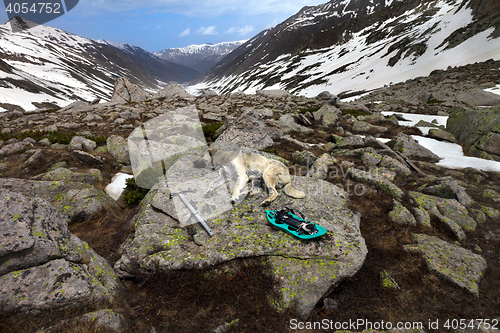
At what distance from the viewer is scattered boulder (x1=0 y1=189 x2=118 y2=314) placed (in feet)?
12.2

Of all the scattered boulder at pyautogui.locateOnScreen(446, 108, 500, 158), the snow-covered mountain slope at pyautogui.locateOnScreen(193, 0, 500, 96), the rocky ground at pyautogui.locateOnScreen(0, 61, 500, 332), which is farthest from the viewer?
the snow-covered mountain slope at pyautogui.locateOnScreen(193, 0, 500, 96)

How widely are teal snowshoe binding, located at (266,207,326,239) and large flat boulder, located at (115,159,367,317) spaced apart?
0.18m

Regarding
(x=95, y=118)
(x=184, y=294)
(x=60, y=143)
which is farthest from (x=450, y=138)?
(x=95, y=118)

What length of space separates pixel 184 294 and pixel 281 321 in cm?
219

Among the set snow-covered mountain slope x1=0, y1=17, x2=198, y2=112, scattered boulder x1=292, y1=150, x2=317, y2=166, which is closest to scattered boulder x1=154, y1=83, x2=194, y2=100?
scattered boulder x1=292, y1=150, x2=317, y2=166

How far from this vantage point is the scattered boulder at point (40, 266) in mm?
3725

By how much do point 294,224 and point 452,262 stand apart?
4614 millimetres

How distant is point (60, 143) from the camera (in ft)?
45.6

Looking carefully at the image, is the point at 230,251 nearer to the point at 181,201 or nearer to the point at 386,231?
the point at 181,201

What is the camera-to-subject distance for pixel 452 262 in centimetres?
594

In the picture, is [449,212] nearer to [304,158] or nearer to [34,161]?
[304,158]

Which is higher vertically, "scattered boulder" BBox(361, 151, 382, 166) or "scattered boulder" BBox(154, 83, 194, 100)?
"scattered boulder" BBox(154, 83, 194, 100)

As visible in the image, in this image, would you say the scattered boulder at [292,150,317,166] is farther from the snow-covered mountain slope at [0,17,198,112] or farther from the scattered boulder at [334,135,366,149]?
the snow-covered mountain slope at [0,17,198,112]

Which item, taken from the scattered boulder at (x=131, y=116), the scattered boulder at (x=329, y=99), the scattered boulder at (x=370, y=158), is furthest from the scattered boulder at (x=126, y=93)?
the scattered boulder at (x=370, y=158)
